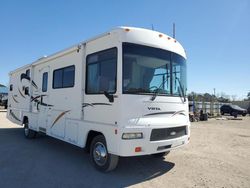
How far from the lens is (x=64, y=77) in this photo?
7.80 metres

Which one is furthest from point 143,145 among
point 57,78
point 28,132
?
point 28,132

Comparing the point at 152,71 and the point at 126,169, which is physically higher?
the point at 152,71

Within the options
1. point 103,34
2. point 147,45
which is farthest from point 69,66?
point 147,45

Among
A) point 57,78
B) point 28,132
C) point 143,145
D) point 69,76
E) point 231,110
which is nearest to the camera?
point 143,145

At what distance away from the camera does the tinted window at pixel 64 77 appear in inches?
289

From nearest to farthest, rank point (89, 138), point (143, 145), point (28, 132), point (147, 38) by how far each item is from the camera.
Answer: point (143, 145) → point (147, 38) → point (89, 138) → point (28, 132)

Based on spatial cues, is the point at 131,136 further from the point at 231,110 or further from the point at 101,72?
the point at 231,110

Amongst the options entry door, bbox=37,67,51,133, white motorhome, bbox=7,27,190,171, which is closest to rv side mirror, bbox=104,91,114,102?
white motorhome, bbox=7,27,190,171

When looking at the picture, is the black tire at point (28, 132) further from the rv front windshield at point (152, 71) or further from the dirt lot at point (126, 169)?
the rv front windshield at point (152, 71)

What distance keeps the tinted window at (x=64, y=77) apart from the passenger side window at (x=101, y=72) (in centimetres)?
93

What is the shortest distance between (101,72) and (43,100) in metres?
3.96

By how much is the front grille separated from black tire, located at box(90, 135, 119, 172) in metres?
1.01

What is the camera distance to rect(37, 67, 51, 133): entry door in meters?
8.92

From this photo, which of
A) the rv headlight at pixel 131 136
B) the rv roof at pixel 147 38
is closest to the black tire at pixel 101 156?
the rv headlight at pixel 131 136
